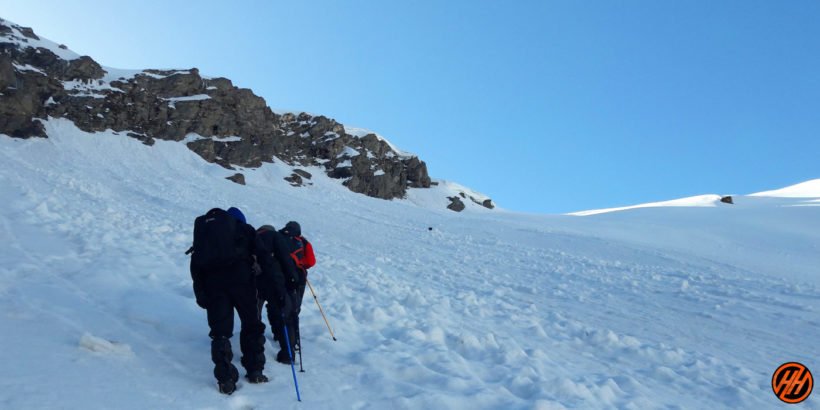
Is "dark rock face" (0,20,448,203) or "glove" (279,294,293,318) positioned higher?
"dark rock face" (0,20,448,203)

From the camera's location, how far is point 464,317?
859 centimetres

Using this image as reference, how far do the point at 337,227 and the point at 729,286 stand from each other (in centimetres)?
1571

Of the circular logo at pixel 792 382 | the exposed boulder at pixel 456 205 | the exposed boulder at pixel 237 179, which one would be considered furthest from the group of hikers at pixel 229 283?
the exposed boulder at pixel 456 205

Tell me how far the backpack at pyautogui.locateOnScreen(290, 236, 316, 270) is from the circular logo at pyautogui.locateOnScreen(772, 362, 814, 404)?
19.7 feet

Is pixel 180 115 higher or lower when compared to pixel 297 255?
higher

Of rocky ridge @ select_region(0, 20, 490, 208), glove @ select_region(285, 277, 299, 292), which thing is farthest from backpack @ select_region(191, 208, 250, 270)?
rocky ridge @ select_region(0, 20, 490, 208)

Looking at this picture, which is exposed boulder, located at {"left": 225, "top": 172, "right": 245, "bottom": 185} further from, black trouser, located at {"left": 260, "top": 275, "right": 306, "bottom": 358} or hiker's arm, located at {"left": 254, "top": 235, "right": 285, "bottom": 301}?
hiker's arm, located at {"left": 254, "top": 235, "right": 285, "bottom": 301}

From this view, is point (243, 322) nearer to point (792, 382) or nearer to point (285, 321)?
point (285, 321)

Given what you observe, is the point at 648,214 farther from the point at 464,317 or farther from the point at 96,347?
the point at 96,347

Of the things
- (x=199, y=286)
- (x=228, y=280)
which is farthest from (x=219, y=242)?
(x=199, y=286)

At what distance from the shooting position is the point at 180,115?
168 feet

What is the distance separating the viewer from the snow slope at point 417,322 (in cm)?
453

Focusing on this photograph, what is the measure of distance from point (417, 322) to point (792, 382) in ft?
17.1

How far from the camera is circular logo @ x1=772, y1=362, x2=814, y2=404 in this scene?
5791 millimetres
